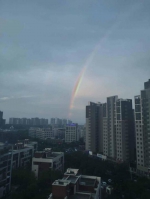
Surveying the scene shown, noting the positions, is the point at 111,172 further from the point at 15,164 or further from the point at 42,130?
the point at 42,130

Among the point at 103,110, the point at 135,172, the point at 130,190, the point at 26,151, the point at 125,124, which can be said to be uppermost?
the point at 103,110

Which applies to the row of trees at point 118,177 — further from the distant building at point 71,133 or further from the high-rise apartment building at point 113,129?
the distant building at point 71,133

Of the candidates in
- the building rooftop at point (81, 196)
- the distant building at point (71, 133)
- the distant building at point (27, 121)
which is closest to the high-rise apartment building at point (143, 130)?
the building rooftop at point (81, 196)

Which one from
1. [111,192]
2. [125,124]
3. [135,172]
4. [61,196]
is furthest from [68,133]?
[61,196]

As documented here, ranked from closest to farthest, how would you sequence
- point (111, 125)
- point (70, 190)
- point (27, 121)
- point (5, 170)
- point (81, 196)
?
point (81, 196) < point (70, 190) < point (5, 170) < point (111, 125) < point (27, 121)

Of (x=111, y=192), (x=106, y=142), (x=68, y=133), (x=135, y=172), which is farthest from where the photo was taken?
(x=68, y=133)

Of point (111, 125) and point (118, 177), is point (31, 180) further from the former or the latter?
point (111, 125)

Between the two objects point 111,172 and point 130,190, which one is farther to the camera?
point 111,172

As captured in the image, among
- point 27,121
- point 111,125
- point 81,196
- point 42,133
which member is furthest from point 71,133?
point 27,121

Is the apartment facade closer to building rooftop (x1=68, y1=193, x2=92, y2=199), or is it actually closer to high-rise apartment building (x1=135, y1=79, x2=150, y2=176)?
building rooftop (x1=68, y1=193, x2=92, y2=199)
